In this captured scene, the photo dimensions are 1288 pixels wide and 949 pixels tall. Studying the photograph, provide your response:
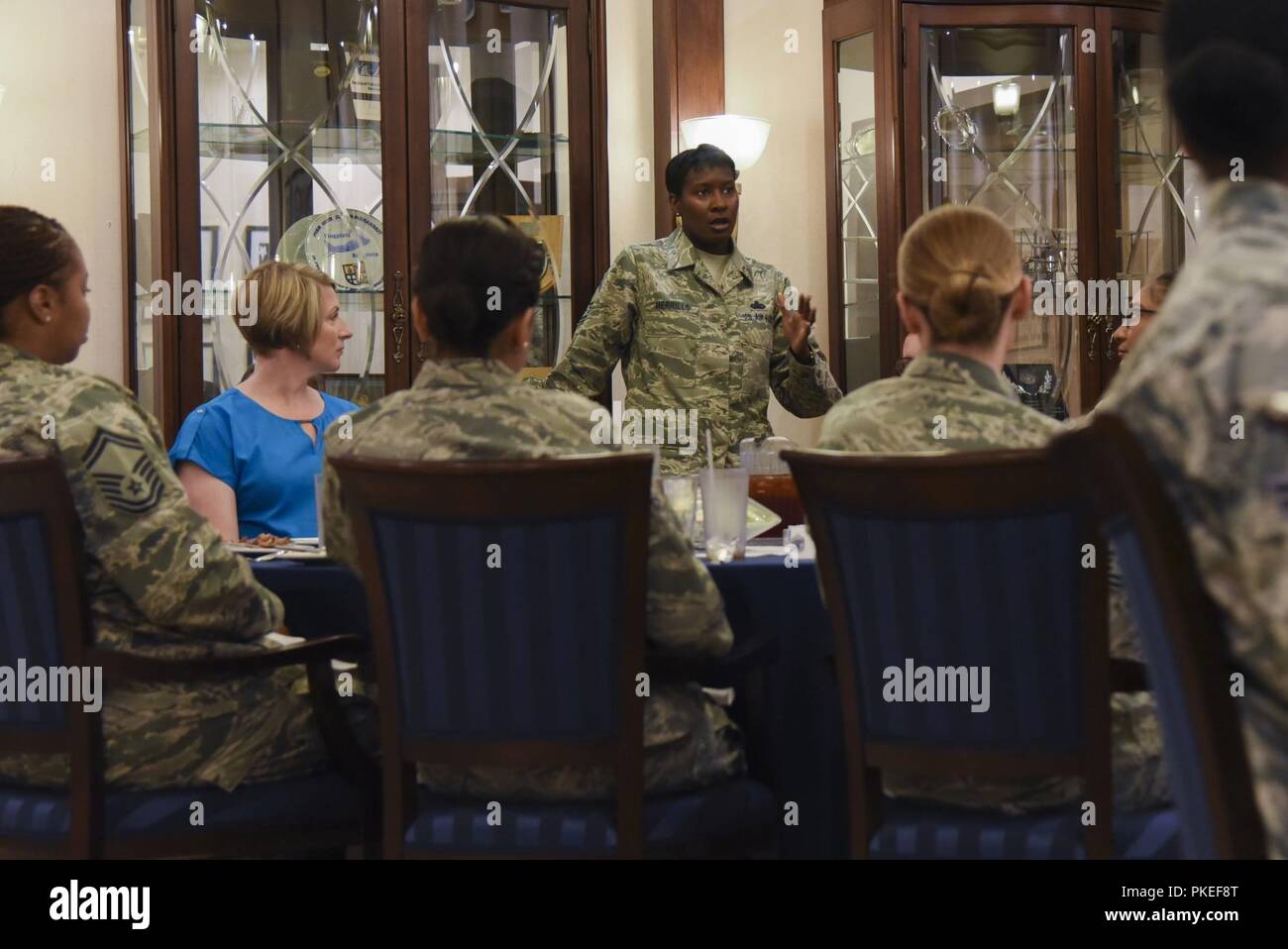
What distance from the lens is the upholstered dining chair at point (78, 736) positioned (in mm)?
1805

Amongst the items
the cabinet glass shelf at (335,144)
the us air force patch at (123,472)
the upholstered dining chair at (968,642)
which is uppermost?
the cabinet glass shelf at (335,144)

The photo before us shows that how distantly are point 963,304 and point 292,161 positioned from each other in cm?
263

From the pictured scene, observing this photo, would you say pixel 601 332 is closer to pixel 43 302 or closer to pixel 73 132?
pixel 73 132

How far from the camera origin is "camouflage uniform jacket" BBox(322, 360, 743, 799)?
5.75ft

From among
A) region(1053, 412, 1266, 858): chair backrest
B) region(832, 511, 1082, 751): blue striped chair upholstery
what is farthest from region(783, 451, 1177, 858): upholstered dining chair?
region(1053, 412, 1266, 858): chair backrest

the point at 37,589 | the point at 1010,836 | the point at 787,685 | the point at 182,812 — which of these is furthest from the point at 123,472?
the point at 1010,836

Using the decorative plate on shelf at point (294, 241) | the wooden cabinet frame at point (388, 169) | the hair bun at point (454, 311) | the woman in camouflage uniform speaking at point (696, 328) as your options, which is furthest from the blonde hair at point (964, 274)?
the decorative plate on shelf at point (294, 241)

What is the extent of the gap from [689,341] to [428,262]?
2.01m

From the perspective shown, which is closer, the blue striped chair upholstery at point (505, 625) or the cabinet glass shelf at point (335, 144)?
the blue striped chair upholstery at point (505, 625)

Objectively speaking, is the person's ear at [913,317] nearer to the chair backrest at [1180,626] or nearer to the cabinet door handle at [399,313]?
the chair backrest at [1180,626]

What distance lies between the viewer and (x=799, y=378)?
12.4 ft

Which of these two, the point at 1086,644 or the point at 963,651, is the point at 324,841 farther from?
the point at 1086,644

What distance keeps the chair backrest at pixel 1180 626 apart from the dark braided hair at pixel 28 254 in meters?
1.48

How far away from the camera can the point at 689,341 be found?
3.87m
